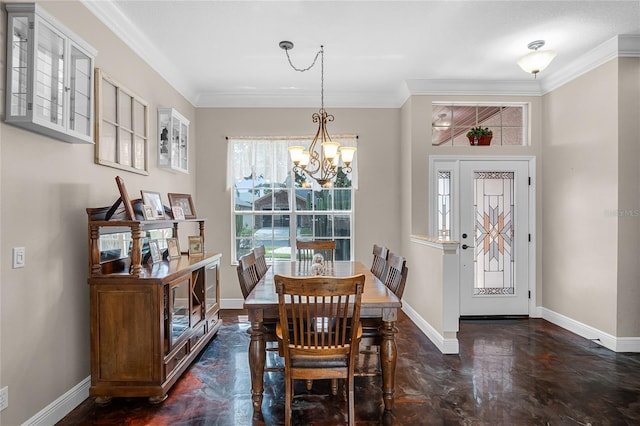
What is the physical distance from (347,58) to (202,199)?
8.79 ft

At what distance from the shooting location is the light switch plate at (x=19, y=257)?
198 centimetres

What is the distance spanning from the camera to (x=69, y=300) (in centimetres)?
243

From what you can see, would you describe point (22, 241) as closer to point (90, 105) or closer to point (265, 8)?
point (90, 105)

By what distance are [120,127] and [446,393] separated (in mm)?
3334

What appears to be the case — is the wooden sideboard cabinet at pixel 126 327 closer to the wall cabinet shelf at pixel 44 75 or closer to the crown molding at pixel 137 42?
the wall cabinet shelf at pixel 44 75

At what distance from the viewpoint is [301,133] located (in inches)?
196

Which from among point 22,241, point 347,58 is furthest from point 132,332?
point 347,58

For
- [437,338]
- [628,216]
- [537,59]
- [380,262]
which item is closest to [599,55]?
[537,59]

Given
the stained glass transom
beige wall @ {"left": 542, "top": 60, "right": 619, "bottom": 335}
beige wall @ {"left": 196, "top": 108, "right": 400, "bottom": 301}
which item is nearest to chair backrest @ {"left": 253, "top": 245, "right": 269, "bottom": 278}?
beige wall @ {"left": 196, "top": 108, "right": 400, "bottom": 301}

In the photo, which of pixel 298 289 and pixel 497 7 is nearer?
pixel 298 289

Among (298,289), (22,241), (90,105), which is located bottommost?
(298,289)

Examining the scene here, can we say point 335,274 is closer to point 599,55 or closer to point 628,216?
point 628,216

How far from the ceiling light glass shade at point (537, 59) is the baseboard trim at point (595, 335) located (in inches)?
106

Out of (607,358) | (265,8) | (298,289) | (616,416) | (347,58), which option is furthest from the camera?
(347,58)
